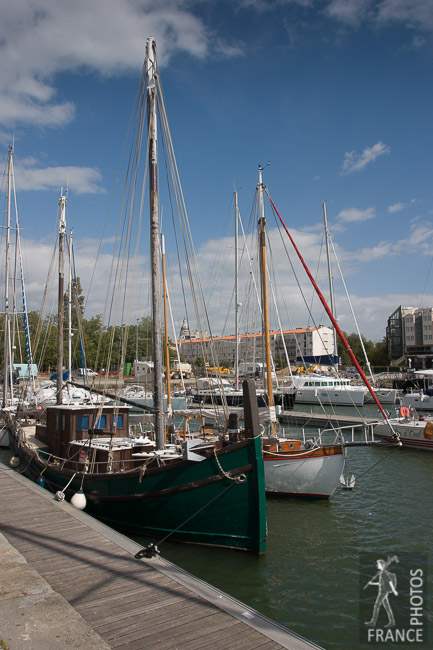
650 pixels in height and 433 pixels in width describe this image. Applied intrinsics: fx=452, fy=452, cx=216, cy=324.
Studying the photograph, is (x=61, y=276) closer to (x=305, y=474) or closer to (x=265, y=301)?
(x=265, y=301)

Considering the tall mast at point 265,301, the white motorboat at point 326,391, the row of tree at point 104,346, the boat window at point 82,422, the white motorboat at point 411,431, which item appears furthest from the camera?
the row of tree at point 104,346

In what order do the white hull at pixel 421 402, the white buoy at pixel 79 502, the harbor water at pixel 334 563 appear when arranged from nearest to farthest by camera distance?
1. the harbor water at pixel 334 563
2. the white buoy at pixel 79 502
3. the white hull at pixel 421 402

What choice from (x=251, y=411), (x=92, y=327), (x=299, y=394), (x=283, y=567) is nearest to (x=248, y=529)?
(x=283, y=567)

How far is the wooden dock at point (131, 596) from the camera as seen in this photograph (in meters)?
5.43

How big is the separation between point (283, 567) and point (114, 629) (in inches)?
224

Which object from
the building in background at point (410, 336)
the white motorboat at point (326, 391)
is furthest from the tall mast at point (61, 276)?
the building in background at point (410, 336)

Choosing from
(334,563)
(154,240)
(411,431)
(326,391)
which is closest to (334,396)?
(326,391)

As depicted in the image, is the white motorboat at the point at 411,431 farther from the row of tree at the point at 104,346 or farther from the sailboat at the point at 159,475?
the row of tree at the point at 104,346

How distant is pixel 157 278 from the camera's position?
40.1 ft

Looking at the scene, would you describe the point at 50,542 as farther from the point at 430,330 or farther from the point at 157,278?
the point at 430,330

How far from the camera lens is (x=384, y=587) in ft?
30.8

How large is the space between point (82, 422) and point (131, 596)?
8488 mm

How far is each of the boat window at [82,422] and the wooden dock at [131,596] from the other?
4.66 m

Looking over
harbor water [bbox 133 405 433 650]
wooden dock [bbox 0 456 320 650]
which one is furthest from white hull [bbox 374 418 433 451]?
wooden dock [bbox 0 456 320 650]
